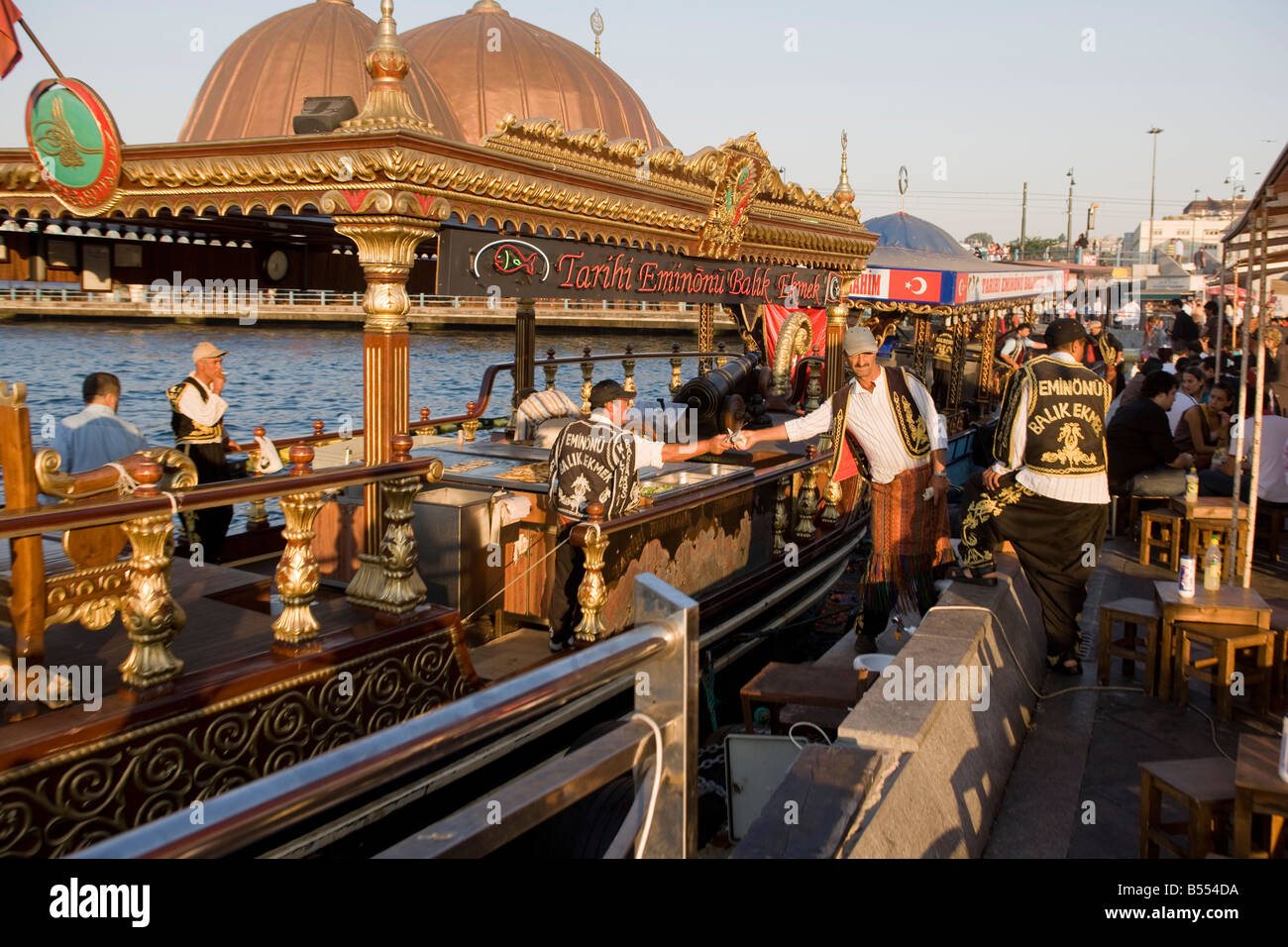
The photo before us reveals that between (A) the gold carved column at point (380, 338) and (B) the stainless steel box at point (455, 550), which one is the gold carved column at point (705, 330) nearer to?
(B) the stainless steel box at point (455, 550)

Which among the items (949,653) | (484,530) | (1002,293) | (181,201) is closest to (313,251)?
(181,201)

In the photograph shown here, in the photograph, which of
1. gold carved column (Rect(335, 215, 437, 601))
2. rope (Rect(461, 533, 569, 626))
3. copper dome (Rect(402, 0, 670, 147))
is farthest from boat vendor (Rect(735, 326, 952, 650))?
copper dome (Rect(402, 0, 670, 147))

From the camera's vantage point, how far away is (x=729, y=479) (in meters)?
8.59

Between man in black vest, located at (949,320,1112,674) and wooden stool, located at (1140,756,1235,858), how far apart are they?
201cm

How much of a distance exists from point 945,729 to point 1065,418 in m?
2.51

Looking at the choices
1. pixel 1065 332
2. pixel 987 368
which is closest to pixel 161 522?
pixel 1065 332

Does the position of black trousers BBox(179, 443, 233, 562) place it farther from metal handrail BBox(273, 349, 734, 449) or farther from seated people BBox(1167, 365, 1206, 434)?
seated people BBox(1167, 365, 1206, 434)

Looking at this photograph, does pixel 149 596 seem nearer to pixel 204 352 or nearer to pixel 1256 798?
pixel 204 352

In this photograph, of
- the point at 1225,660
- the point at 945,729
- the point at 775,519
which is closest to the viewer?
the point at 945,729

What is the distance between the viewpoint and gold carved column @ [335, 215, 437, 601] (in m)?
5.65

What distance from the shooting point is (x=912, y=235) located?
2495 centimetres

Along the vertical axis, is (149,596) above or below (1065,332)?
below

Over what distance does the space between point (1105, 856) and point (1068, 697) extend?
1880 millimetres
